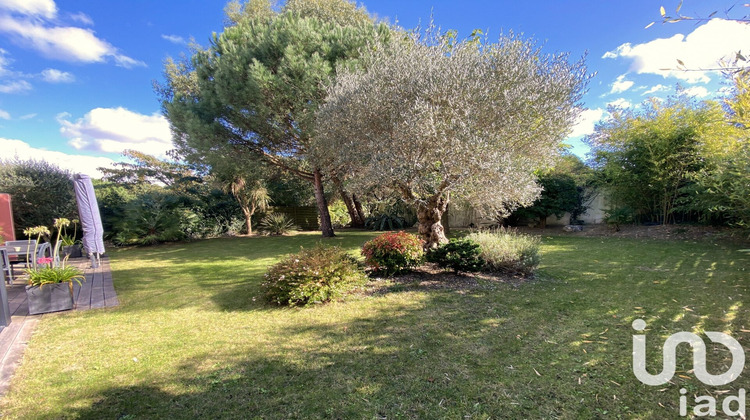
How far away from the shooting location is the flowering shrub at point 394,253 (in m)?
5.21

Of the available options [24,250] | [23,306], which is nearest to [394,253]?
[23,306]

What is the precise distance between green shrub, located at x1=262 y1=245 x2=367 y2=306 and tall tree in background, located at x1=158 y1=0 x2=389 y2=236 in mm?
5437

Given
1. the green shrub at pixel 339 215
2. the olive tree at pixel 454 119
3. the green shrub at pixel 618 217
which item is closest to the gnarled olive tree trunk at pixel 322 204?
the green shrub at pixel 339 215

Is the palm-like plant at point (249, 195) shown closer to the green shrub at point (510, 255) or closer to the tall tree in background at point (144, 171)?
the tall tree in background at point (144, 171)

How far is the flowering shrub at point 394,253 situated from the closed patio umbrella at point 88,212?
248 inches

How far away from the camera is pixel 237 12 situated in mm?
13750

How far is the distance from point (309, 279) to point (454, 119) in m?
3.55

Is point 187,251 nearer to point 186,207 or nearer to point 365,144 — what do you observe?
point 186,207

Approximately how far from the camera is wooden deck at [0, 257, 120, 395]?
112 inches

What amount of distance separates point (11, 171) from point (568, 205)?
67.2 feet

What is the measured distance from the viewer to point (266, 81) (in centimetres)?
871

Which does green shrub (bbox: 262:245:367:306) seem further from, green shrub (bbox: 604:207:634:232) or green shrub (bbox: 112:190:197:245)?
green shrub (bbox: 604:207:634:232)
